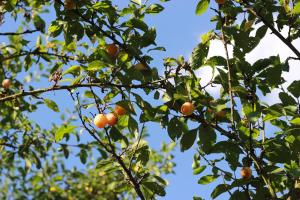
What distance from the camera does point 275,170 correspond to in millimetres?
2438

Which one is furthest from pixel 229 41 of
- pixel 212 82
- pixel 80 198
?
pixel 80 198

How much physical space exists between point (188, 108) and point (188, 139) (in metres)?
0.23

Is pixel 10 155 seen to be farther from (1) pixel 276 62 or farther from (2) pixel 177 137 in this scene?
(1) pixel 276 62

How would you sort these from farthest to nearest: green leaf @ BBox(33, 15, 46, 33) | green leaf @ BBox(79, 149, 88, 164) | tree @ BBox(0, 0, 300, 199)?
green leaf @ BBox(79, 149, 88, 164), green leaf @ BBox(33, 15, 46, 33), tree @ BBox(0, 0, 300, 199)

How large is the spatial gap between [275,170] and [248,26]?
894 millimetres

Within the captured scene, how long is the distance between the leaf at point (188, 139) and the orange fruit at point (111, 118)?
42cm

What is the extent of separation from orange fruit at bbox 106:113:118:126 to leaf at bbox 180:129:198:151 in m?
0.42

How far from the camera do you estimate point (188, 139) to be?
8.54ft

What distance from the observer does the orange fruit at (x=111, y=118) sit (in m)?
2.69

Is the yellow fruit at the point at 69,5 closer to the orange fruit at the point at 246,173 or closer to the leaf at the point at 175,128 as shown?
the leaf at the point at 175,128

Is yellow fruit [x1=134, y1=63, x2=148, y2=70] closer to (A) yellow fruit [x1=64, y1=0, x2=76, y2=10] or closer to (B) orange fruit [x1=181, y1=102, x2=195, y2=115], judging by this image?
(B) orange fruit [x1=181, y1=102, x2=195, y2=115]

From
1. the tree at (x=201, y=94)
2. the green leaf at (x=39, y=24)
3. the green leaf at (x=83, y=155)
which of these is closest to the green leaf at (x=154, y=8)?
the tree at (x=201, y=94)

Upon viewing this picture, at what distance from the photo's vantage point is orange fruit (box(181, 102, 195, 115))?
2445mm

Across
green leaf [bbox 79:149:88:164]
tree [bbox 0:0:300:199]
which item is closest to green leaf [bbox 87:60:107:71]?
tree [bbox 0:0:300:199]
